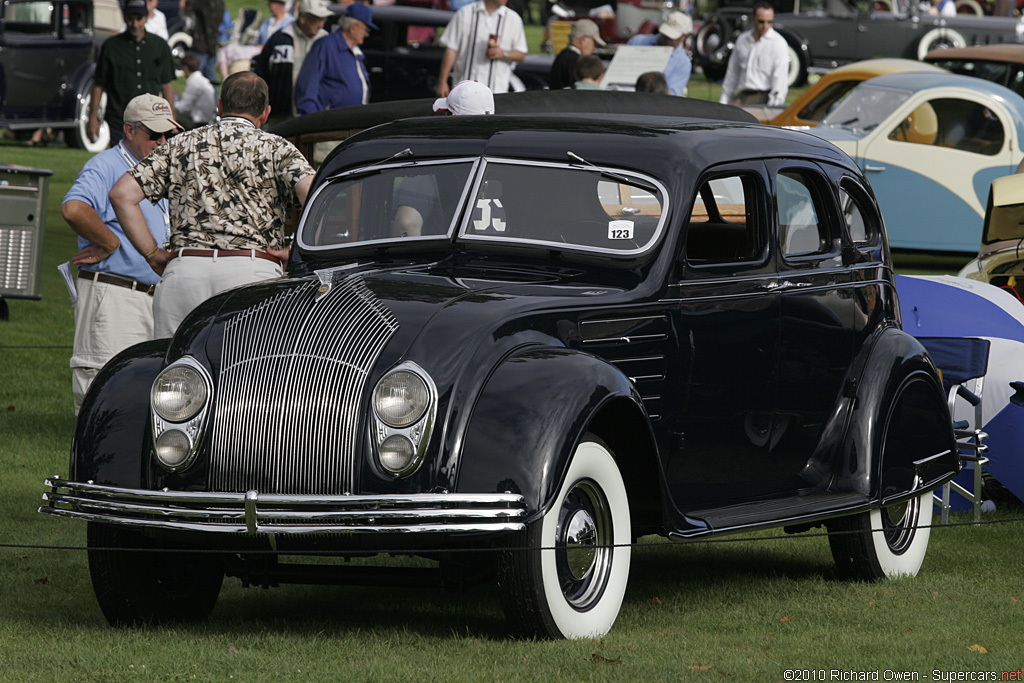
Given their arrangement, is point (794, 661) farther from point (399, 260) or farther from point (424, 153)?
point (424, 153)

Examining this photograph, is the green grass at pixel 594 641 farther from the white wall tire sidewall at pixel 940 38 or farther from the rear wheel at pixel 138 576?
the white wall tire sidewall at pixel 940 38

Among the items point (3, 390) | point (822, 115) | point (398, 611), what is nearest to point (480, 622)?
point (398, 611)

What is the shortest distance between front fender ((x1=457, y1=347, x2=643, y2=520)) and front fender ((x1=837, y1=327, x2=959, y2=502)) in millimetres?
1737

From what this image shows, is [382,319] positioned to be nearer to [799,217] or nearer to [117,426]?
[117,426]

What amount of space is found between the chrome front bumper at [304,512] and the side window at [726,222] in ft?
5.80

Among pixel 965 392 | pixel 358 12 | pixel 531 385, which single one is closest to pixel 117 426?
pixel 531 385

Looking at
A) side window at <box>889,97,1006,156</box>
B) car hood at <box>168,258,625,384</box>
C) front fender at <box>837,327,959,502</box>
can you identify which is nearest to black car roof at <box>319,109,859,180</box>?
car hood at <box>168,258,625,384</box>

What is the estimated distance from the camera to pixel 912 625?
571cm

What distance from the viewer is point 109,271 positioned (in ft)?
27.9

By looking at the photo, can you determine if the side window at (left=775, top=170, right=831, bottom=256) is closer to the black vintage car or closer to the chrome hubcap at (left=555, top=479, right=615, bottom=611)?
the chrome hubcap at (left=555, top=479, right=615, bottom=611)

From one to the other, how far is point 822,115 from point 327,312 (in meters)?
13.8

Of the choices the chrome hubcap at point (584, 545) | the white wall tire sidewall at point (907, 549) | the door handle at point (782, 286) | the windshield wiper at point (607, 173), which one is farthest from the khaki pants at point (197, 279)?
the white wall tire sidewall at point (907, 549)

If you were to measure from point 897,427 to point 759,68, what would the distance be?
12452 mm

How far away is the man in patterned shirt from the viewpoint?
7.14 meters
